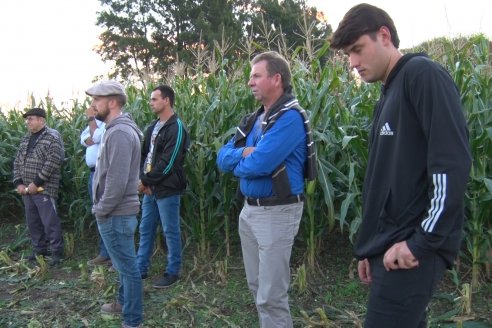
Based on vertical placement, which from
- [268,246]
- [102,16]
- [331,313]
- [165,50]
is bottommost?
[331,313]

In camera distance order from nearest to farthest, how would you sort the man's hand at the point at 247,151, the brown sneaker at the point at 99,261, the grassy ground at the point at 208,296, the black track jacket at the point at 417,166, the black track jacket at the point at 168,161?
the black track jacket at the point at 417,166, the man's hand at the point at 247,151, the grassy ground at the point at 208,296, the black track jacket at the point at 168,161, the brown sneaker at the point at 99,261

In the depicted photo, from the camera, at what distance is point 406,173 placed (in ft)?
6.35

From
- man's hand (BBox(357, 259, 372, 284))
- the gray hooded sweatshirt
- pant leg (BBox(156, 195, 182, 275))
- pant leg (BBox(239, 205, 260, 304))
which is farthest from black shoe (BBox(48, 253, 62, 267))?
man's hand (BBox(357, 259, 372, 284))

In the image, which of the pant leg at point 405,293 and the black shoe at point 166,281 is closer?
the pant leg at point 405,293

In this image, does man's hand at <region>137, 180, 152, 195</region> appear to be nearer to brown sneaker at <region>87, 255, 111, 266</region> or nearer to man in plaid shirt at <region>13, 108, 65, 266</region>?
brown sneaker at <region>87, 255, 111, 266</region>

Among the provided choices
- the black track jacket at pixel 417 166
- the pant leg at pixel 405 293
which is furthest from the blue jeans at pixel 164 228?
the pant leg at pixel 405 293

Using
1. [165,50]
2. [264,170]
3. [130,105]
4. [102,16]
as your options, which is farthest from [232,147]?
[102,16]

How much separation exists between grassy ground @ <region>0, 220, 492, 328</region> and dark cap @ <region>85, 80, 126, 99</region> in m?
1.93

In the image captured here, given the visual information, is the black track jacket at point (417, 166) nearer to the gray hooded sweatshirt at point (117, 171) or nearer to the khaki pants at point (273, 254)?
the khaki pants at point (273, 254)

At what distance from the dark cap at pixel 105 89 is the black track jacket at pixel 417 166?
241 centimetres

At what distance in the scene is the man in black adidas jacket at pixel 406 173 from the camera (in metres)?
1.79

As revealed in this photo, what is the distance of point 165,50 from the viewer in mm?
31625

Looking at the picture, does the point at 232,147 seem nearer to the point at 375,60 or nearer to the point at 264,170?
the point at 264,170

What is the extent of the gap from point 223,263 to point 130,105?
262 centimetres
